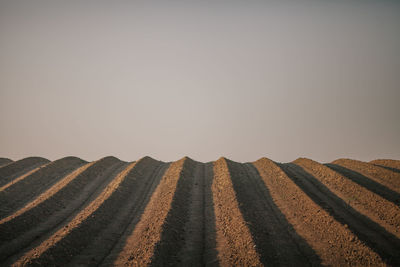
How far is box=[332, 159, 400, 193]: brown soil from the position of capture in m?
26.1

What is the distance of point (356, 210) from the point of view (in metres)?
21.0

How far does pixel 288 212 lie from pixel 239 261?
30.6ft

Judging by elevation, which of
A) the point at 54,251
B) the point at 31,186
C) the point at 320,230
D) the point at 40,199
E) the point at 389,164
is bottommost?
the point at 54,251

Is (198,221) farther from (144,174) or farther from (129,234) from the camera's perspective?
(144,174)

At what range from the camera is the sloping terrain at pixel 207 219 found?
14.8 meters

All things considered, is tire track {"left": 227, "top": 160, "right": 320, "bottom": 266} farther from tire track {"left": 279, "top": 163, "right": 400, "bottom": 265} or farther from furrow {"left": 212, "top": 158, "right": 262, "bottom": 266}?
tire track {"left": 279, "top": 163, "right": 400, "bottom": 265}

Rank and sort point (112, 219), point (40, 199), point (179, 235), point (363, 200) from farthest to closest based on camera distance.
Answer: point (40, 199), point (363, 200), point (112, 219), point (179, 235)

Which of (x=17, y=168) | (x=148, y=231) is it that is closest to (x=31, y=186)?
(x=17, y=168)

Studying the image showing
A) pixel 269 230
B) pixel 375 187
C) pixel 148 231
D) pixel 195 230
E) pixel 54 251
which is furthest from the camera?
pixel 375 187

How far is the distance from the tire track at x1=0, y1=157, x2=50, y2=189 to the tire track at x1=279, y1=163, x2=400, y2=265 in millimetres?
42868

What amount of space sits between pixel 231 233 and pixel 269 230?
3.32m

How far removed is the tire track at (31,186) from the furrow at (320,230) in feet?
96.6

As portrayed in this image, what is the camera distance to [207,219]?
2045 centimetres

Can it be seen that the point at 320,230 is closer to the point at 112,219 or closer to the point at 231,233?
the point at 231,233
